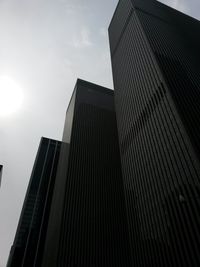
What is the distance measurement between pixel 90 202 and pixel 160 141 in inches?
1224

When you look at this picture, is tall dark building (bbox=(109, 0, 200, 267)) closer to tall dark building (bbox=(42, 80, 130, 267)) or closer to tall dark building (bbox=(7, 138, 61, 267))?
tall dark building (bbox=(42, 80, 130, 267))

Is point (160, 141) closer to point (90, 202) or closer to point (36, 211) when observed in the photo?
point (90, 202)

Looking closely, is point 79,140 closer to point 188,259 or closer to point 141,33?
point 141,33

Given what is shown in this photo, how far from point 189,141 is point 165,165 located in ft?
16.8

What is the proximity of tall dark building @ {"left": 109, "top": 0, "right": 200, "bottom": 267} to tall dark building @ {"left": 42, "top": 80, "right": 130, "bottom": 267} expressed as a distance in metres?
17.1

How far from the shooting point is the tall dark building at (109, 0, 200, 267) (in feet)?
82.8

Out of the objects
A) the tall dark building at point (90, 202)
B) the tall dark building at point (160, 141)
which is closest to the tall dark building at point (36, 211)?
the tall dark building at point (90, 202)

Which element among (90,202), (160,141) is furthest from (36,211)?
(160,141)

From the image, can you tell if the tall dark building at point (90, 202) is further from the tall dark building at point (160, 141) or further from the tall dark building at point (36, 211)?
the tall dark building at point (36, 211)

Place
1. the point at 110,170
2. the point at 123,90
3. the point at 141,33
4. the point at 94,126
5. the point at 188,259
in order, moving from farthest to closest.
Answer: the point at 94,126 < the point at 110,170 < the point at 123,90 < the point at 141,33 < the point at 188,259

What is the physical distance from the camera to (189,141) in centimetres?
2691

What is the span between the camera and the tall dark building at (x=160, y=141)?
2525 cm

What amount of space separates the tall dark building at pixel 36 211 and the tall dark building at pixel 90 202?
887 inches

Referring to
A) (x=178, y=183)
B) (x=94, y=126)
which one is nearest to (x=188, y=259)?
(x=178, y=183)
